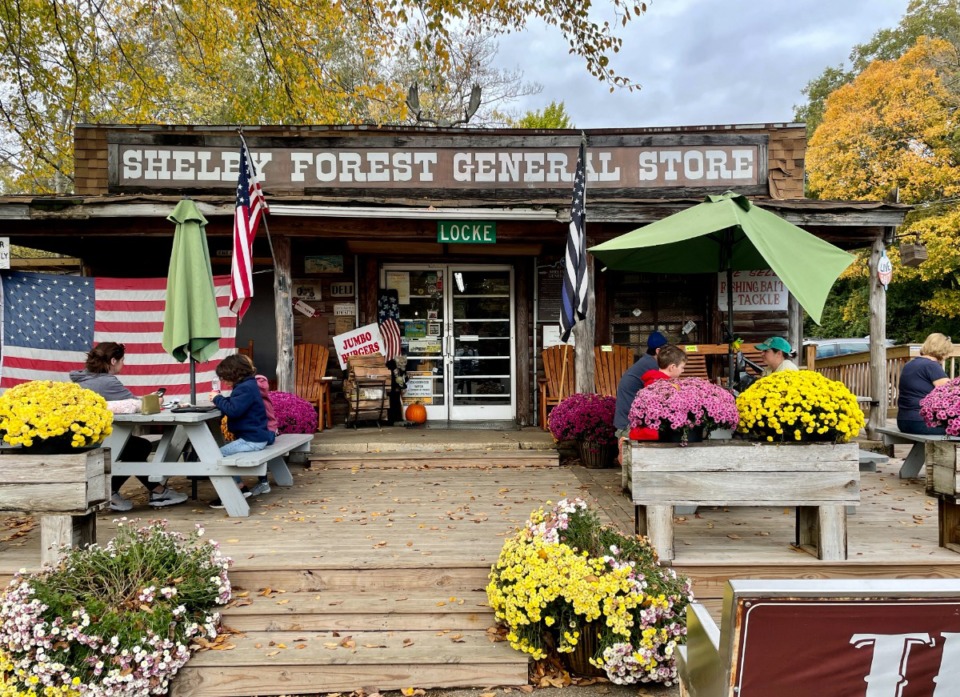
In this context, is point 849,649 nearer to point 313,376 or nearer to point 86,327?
point 313,376

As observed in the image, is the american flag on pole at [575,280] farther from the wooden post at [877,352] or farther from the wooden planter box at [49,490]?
the wooden post at [877,352]

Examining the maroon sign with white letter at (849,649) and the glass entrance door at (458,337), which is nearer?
the maroon sign with white letter at (849,649)

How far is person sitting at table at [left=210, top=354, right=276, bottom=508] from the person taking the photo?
5.14 m

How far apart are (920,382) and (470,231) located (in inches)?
184

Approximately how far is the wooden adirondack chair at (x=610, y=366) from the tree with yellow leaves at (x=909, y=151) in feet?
47.5

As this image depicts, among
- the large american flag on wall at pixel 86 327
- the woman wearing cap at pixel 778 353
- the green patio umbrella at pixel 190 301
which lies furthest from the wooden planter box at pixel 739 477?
the large american flag on wall at pixel 86 327

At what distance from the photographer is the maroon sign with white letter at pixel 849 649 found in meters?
1.42

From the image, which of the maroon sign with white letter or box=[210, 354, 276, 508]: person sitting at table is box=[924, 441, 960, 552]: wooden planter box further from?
box=[210, 354, 276, 508]: person sitting at table

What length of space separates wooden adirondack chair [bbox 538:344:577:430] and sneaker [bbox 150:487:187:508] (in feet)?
14.9

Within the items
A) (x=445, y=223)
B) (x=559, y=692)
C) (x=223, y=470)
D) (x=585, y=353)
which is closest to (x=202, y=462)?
(x=223, y=470)

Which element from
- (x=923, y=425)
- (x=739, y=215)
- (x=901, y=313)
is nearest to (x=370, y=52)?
(x=739, y=215)

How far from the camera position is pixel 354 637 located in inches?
135

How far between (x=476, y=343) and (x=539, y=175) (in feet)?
8.06

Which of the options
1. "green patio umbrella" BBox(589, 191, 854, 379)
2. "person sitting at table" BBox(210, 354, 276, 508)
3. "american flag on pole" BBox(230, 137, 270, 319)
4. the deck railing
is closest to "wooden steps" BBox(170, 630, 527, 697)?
"person sitting at table" BBox(210, 354, 276, 508)
